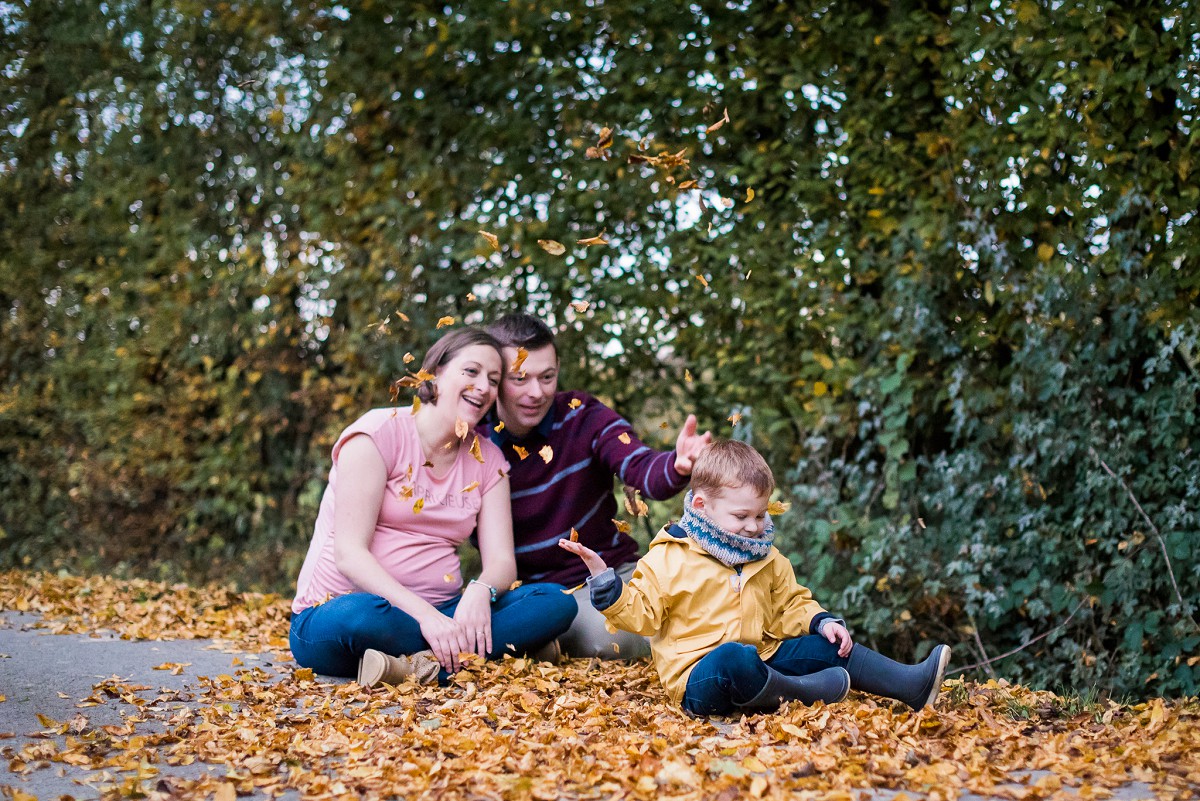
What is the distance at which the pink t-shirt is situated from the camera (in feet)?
11.5

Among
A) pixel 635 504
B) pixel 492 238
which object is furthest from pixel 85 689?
pixel 492 238

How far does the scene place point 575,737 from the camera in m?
2.58

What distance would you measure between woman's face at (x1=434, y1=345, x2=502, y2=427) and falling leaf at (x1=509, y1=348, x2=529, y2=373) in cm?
6

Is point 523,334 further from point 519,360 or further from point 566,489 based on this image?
point 566,489

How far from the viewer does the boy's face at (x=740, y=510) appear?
288 centimetres

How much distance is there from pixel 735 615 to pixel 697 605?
0.34ft

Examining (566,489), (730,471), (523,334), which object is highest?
(523,334)

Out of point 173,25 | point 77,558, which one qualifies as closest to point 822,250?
point 173,25

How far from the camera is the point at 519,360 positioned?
3.54 meters

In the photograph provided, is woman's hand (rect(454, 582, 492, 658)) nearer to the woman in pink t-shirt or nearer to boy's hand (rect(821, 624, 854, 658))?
the woman in pink t-shirt

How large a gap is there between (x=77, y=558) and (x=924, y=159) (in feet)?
18.7

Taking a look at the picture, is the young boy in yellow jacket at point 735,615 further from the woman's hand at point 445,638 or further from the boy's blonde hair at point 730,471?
the woman's hand at point 445,638

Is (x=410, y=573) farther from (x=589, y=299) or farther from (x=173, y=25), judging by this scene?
(x=173, y=25)

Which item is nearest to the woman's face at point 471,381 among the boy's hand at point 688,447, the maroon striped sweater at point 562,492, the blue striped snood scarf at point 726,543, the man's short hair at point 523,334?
the man's short hair at point 523,334
